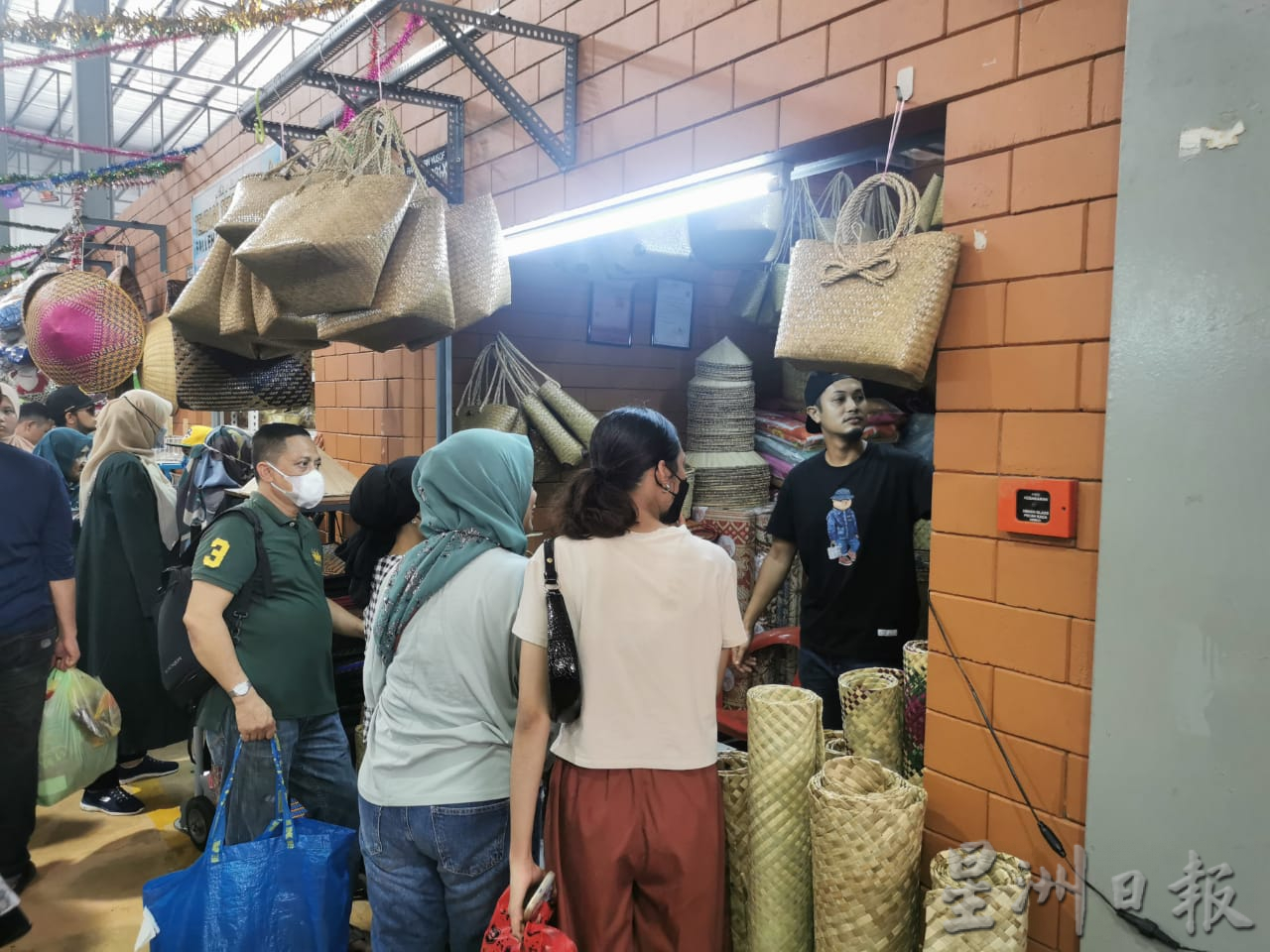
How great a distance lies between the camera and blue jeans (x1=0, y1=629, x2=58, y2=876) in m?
2.91

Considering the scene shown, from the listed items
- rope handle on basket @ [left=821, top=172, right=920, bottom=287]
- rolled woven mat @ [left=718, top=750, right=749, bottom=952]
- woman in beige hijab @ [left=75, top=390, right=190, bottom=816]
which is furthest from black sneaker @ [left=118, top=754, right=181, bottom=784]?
rope handle on basket @ [left=821, top=172, right=920, bottom=287]

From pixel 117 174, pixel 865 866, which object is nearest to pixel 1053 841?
pixel 865 866

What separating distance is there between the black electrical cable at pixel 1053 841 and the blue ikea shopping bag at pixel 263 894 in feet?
5.00

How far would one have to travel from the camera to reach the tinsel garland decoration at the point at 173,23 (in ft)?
10.9

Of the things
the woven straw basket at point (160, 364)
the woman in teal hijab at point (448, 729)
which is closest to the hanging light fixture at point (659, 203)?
the woman in teal hijab at point (448, 729)

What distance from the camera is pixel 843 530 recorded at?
2828mm

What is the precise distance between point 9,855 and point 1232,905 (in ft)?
11.9

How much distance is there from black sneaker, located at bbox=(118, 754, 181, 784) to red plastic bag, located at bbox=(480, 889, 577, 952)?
3.30m

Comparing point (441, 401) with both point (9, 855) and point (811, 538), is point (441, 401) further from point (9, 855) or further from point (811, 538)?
point (9, 855)

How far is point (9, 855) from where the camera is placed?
9.98 ft

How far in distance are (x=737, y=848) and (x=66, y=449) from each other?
479 cm

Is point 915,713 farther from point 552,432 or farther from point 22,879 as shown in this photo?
point 22,879

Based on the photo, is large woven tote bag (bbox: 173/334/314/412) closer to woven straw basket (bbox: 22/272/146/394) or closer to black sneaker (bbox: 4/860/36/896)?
woven straw basket (bbox: 22/272/146/394)

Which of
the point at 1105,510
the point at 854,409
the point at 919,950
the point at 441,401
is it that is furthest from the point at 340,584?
the point at 1105,510
